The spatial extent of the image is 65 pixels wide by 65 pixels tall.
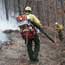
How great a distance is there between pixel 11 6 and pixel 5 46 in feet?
36.6

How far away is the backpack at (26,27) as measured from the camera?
377 inches

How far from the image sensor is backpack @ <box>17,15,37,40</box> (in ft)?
31.4

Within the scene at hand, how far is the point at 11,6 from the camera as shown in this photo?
23.3m

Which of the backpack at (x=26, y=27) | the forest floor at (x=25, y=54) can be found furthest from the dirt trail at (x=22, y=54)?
the backpack at (x=26, y=27)

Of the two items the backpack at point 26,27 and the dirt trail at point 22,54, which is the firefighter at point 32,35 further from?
the dirt trail at point 22,54

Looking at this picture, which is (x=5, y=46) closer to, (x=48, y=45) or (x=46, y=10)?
(x=48, y=45)

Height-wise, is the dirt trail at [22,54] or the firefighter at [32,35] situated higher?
the firefighter at [32,35]

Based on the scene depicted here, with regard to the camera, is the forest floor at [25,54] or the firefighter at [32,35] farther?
the forest floor at [25,54]

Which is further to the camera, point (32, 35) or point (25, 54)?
point (25, 54)

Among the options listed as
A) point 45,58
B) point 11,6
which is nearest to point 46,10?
point 11,6

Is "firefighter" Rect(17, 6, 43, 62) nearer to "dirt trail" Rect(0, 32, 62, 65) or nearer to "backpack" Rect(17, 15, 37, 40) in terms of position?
"backpack" Rect(17, 15, 37, 40)

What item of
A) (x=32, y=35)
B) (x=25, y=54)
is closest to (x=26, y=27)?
(x=32, y=35)

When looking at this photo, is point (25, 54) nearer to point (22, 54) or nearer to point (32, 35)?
point (22, 54)

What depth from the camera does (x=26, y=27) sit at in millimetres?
9633
